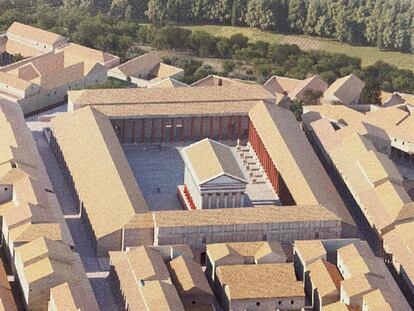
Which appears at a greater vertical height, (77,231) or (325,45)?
(77,231)

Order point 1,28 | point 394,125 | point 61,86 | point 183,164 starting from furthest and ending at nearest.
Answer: point 1,28, point 61,86, point 394,125, point 183,164

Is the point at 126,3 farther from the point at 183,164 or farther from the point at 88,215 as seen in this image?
the point at 88,215

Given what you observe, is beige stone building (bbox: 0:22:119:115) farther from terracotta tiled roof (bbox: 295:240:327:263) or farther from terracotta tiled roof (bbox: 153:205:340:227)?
terracotta tiled roof (bbox: 295:240:327:263)

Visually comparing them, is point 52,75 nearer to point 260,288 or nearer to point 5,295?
point 5,295

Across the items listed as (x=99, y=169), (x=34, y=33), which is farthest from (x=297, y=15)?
(x=99, y=169)

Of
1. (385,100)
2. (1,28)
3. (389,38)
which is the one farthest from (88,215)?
(389,38)

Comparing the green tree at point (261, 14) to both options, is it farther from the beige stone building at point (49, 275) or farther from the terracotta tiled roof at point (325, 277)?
the beige stone building at point (49, 275)
